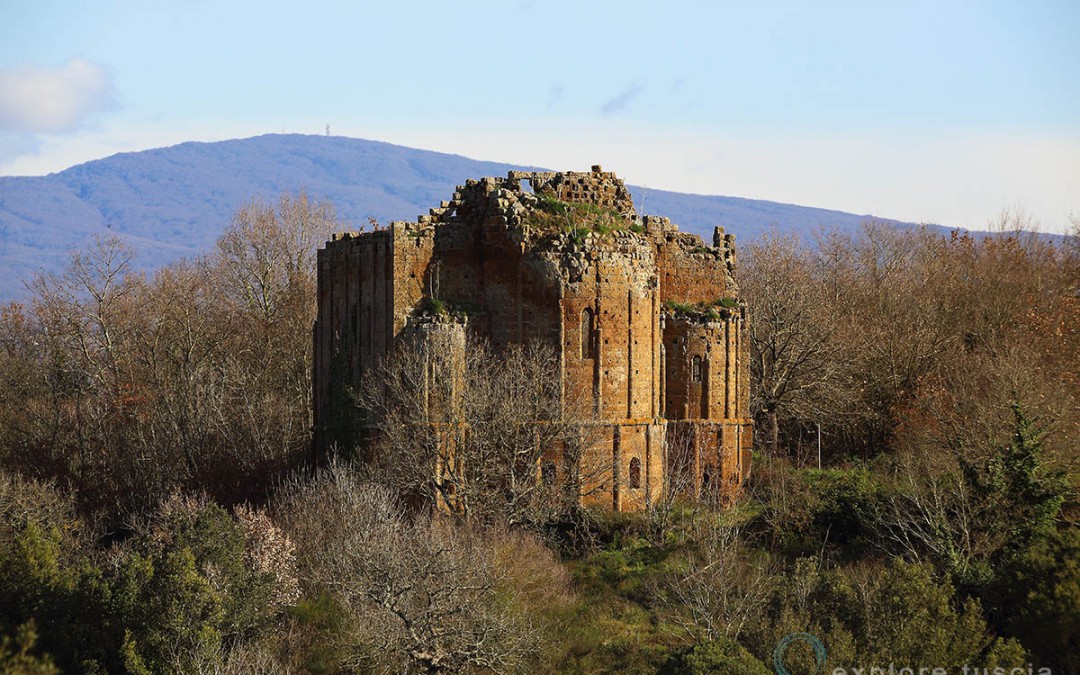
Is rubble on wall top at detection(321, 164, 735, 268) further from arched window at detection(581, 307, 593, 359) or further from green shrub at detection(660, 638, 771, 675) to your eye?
green shrub at detection(660, 638, 771, 675)

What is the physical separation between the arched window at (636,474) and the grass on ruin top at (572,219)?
18.1ft

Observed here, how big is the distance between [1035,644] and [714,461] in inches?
561

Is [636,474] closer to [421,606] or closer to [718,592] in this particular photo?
[718,592]

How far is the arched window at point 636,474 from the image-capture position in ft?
119

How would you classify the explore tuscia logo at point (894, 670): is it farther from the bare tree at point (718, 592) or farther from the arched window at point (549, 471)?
the arched window at point (549, 471)

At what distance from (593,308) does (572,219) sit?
2.47 meters

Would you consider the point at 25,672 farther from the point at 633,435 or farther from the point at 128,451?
the point at 128,451

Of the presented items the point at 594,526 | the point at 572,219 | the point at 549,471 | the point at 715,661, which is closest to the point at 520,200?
the point at 572,219

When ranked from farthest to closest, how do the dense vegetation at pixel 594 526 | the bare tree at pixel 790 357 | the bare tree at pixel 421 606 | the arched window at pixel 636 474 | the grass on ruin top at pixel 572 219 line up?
the bare tree at pixel 790 357
the arched window at pixel 636 474
the grass on ruin top at pixel 572 219
the bare tree at pixel 421 606
the dense vegetation at pixel 594 526

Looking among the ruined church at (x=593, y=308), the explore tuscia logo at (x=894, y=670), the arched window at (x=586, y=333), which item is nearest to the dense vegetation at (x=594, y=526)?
the explore tuscia logo at (x=894, y=670)

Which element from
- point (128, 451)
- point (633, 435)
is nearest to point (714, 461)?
point (633, 435)

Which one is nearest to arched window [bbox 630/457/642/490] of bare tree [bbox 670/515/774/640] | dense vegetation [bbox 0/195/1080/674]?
dense vegetation [bbox 0/195/1080/674]

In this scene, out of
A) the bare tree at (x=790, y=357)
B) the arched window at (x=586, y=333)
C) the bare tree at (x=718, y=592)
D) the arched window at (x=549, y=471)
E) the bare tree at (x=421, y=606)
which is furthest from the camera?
the bare tree at (x=790, y=357)

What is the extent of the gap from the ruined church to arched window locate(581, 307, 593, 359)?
0.08ft
